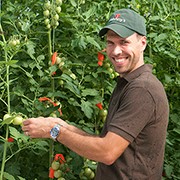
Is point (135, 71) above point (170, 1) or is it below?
below

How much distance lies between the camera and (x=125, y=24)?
6.62ft

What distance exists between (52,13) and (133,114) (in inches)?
37.6

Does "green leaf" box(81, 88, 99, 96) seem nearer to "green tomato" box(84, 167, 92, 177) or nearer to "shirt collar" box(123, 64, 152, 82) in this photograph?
"green tomato" box(84, 167, 92, 177)

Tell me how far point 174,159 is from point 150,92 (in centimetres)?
124

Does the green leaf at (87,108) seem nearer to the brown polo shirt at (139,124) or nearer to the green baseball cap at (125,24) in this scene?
the brown polo shirt at (139,124)

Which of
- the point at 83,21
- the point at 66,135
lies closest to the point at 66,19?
the point at 83,21

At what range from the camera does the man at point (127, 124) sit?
6.15 ft

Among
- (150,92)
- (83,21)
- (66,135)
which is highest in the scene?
(83,21)

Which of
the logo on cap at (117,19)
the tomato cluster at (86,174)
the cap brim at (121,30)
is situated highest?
the logo on cap at (117,19)

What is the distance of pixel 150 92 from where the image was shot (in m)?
1.90

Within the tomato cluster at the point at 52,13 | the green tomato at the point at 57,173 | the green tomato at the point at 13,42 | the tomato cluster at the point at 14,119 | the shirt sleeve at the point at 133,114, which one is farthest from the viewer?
the tomato cluster at the point at 52,13

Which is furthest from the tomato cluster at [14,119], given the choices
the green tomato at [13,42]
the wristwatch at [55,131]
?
the green tomato at [13,42]

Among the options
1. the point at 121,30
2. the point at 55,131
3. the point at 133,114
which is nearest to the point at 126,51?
the point at 121,30

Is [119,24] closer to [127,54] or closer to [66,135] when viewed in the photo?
[127,54]
